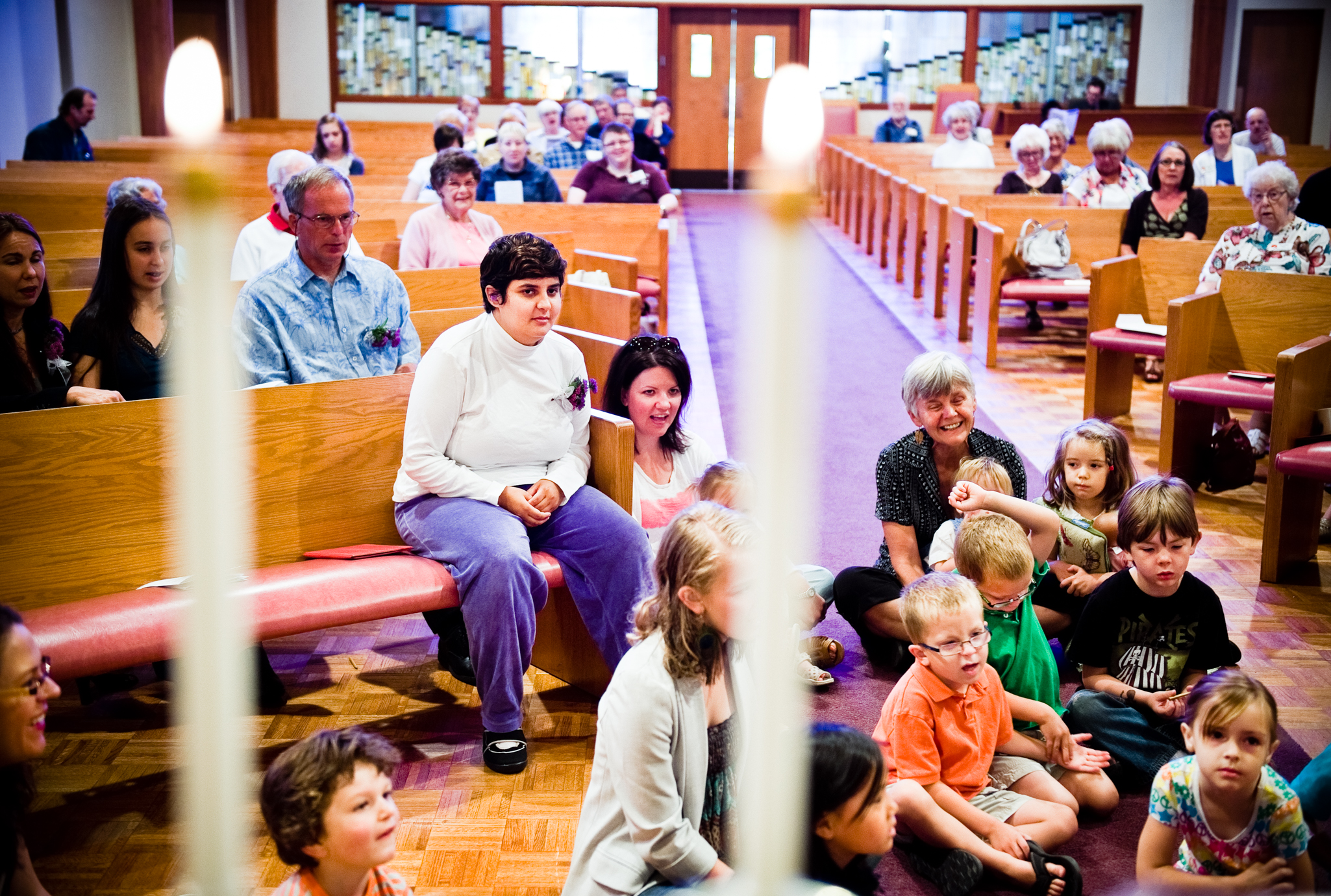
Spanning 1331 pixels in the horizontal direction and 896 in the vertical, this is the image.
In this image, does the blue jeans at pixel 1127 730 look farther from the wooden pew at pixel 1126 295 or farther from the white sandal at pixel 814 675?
the wooden pew at pixel 1126 295

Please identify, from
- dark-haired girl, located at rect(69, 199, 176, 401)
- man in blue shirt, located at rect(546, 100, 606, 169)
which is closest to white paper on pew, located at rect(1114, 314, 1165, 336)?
man in blue shirt, located at rect(546, 100, 606, 169)

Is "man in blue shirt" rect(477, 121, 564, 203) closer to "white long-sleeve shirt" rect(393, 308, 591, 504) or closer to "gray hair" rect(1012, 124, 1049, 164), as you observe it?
"gray hair" rect(1012, 124, 1049, 164)

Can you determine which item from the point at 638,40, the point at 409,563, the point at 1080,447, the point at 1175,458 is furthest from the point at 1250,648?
the point at 638,40

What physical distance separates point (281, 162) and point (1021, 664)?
11.4 feet

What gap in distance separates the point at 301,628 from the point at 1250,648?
8.60ft

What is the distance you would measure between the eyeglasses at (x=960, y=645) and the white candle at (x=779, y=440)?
6.75 ft

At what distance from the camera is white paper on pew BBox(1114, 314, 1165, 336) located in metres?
5.89

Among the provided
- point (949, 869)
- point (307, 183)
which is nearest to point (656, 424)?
point (307, 183)

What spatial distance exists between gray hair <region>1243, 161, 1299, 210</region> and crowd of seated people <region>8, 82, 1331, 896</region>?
2.51m

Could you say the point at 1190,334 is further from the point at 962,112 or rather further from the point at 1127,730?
the point at 962,112

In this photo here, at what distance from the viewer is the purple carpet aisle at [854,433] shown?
2.55 m

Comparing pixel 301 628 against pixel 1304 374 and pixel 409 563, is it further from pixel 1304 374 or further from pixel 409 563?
pixel 1304 374

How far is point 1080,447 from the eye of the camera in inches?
136

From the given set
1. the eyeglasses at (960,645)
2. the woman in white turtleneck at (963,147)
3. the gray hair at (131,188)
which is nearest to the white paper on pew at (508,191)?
the gray hair at (131,188)
